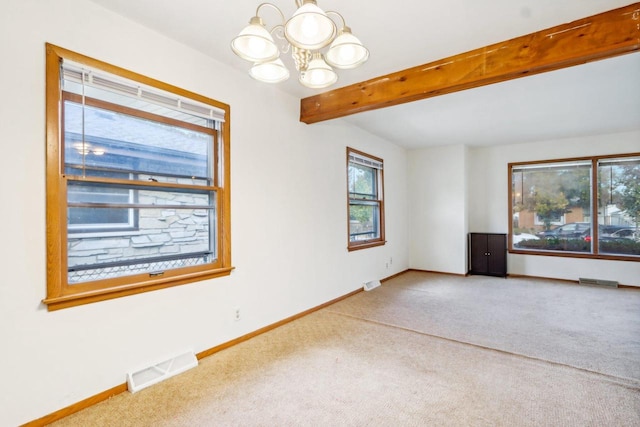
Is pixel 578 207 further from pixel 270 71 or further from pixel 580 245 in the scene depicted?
pixel 270 71

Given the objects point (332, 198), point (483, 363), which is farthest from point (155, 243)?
point (483, 363)

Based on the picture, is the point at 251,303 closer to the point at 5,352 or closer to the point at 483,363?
the point at 5,352

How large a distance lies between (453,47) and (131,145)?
8.57 ft

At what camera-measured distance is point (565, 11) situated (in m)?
2.06

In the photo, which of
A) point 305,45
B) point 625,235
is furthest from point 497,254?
point 305,45

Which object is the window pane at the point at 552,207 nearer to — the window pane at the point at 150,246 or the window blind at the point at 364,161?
the window blind at the point at 364,161

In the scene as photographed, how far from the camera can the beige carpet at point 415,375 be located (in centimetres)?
187

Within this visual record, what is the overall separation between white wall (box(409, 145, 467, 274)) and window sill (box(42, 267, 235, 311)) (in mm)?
4638

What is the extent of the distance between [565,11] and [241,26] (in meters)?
2.20

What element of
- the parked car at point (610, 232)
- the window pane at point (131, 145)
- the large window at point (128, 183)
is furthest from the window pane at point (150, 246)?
the parked car at point (610, 232)

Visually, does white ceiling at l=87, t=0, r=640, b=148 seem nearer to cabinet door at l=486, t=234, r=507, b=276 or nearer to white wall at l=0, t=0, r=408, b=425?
white wall at l=0, t=0, r=408, b=425

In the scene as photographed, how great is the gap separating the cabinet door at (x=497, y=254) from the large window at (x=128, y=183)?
4965mm

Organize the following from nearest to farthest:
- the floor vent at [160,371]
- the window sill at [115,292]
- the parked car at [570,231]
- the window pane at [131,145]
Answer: the window sill at [115,292] → the window pane at [131,145] → the floor vent at [160,371] → the parked car at [570,231]

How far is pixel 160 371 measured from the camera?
2.28 metres
